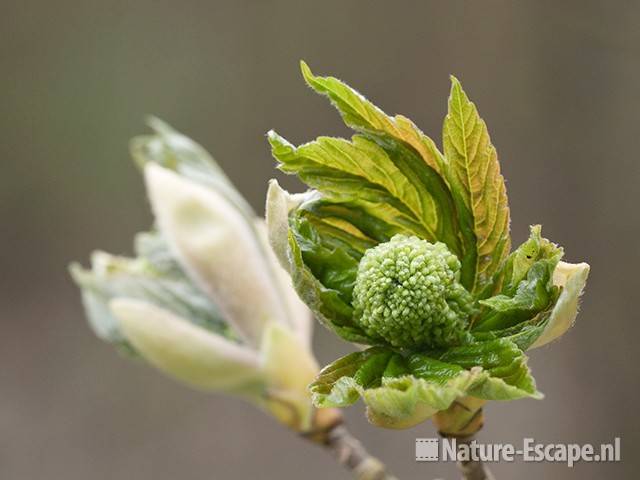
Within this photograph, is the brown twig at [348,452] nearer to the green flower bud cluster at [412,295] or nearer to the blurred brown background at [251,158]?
the green flower bud cluster at [412,295]

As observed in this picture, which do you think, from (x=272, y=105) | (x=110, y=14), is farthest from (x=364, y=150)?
(x=110, y=14)

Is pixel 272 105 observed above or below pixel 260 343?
above

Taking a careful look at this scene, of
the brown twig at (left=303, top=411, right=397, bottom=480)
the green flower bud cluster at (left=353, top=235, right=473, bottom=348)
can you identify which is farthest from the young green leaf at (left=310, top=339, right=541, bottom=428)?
the brown twig at (left=303, top=411, right=397, bottom=480)

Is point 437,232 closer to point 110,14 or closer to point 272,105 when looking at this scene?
point 272,105

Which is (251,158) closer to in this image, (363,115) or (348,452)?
(348,452)

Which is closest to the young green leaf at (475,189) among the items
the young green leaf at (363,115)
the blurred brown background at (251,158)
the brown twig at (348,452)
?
the young green leaf at (363,115)

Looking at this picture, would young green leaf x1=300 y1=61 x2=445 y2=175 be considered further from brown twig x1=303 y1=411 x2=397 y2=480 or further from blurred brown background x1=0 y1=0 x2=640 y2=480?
blurred brown background x1=0 y1=0 x2=640 y2=480

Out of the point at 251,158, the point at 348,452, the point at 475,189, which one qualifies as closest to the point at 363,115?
the point at 475,189
